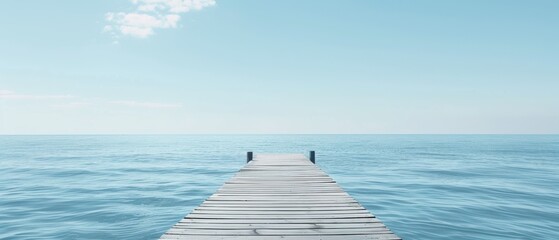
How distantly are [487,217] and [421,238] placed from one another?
15.9ft

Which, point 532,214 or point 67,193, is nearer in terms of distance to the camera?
point 532,214

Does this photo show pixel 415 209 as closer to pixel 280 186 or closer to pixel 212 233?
pixel 280 186

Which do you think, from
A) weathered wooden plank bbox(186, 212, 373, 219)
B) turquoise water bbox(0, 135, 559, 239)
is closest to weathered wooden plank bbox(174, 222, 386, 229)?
weathered wooden plank bbox(186, 212, 373, 219)

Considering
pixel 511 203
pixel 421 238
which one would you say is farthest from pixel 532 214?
pixel 421 238

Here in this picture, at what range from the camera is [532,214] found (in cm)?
1548

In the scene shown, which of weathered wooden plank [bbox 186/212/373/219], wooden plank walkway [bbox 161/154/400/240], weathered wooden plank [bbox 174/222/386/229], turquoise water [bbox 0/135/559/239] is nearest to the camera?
wooden plank walkway [bbox 161/154/400/240]

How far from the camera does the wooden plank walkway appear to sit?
17.6ft

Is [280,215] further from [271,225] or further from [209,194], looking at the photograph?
[209,194]

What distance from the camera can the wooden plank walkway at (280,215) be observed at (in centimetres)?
538

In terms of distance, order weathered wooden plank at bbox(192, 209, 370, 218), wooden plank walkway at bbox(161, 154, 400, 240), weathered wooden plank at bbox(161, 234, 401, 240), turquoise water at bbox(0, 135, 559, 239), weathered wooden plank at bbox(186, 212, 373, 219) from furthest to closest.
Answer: turquoise water at bbox(0, 135, 559, 239)
weathered wooden plank at bbox(192, 209, 370, 218)
weathered wooden plank at bbox(186, 212, 373, 219)
wooden plank walkway at bbox(161, 154, 400, 240)
weathered wooden plank at bbox(161, 234, 401, 240)

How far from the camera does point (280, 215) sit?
6582 millimetres

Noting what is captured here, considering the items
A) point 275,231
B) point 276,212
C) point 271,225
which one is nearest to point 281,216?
point 276,212

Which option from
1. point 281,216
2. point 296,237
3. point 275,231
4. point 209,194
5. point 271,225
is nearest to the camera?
point 296,237

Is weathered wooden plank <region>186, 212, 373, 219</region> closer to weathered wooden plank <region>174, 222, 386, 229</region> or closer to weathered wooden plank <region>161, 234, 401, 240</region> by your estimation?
weathered wooden plank <region>174, 222, 386, 229</region>
